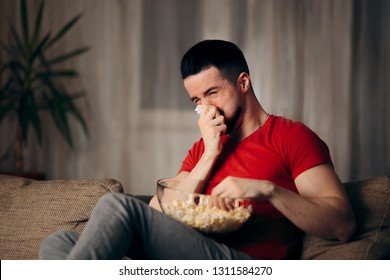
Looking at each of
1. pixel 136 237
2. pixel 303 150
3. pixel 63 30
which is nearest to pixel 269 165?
pixel 303 150

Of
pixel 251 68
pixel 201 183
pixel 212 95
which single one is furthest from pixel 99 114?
pixel 201 183

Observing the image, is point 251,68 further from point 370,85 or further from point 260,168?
point 260,168

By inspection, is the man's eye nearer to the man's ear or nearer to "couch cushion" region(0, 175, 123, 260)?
the man's ear

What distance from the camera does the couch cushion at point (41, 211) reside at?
5.42 ft

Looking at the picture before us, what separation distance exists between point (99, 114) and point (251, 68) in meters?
1.00

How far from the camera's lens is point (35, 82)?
11.5ft

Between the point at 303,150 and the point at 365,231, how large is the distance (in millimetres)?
271

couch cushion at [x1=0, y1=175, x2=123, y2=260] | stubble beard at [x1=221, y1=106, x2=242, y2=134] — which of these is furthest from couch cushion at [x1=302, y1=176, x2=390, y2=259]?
couch cushion at [x1=0, y1=175, x2=123, y2=260]

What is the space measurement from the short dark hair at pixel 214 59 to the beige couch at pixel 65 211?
436 millimetres

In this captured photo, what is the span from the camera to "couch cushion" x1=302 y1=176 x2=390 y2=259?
144cm

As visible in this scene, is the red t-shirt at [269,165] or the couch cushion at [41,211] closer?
the red t-shirt at [269,165]

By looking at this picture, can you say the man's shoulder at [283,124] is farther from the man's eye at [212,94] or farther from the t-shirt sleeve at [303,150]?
the man's eye at [212,94]

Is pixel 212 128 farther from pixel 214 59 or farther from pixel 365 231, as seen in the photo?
pixel 365 231

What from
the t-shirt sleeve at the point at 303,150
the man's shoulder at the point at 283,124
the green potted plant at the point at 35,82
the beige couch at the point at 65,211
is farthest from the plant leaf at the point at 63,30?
the t-shirt sleeve at the point at 303,150
